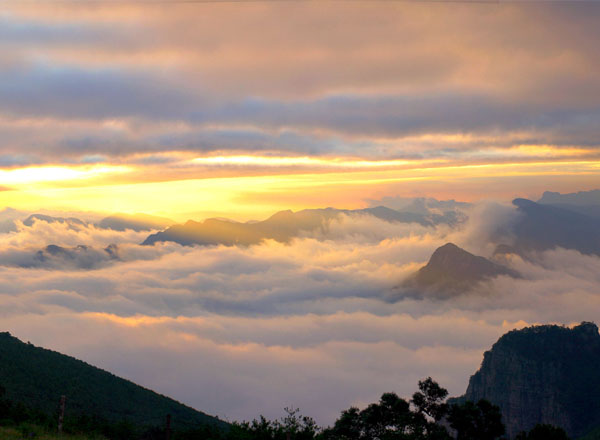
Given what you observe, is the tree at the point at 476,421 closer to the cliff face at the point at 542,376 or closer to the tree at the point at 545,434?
the tree at the point at 545,434

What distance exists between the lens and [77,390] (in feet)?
292

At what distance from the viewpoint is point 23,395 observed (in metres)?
74.6

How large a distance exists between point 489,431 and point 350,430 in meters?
13.1

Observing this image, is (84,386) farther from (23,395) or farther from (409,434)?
(409,434)

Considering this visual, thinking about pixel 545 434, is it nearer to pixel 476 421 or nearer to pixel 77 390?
pixel 476 421

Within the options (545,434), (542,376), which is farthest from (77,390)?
(542,376)

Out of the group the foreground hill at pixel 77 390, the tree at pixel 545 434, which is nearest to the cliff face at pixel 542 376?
the foreground hill at pixel 77 390

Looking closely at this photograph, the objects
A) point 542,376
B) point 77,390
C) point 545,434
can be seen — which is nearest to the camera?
point 545,434

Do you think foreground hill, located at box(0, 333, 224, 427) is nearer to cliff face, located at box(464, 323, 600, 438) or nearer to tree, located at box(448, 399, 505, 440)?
tree, located at box(448, 399, 505, 440)

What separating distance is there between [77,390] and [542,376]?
5283 inches

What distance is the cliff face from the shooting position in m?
147

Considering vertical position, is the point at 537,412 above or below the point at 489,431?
below

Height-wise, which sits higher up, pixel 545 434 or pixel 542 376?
pixel 545 434

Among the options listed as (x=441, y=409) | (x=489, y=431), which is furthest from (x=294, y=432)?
(x=489, y=431)
